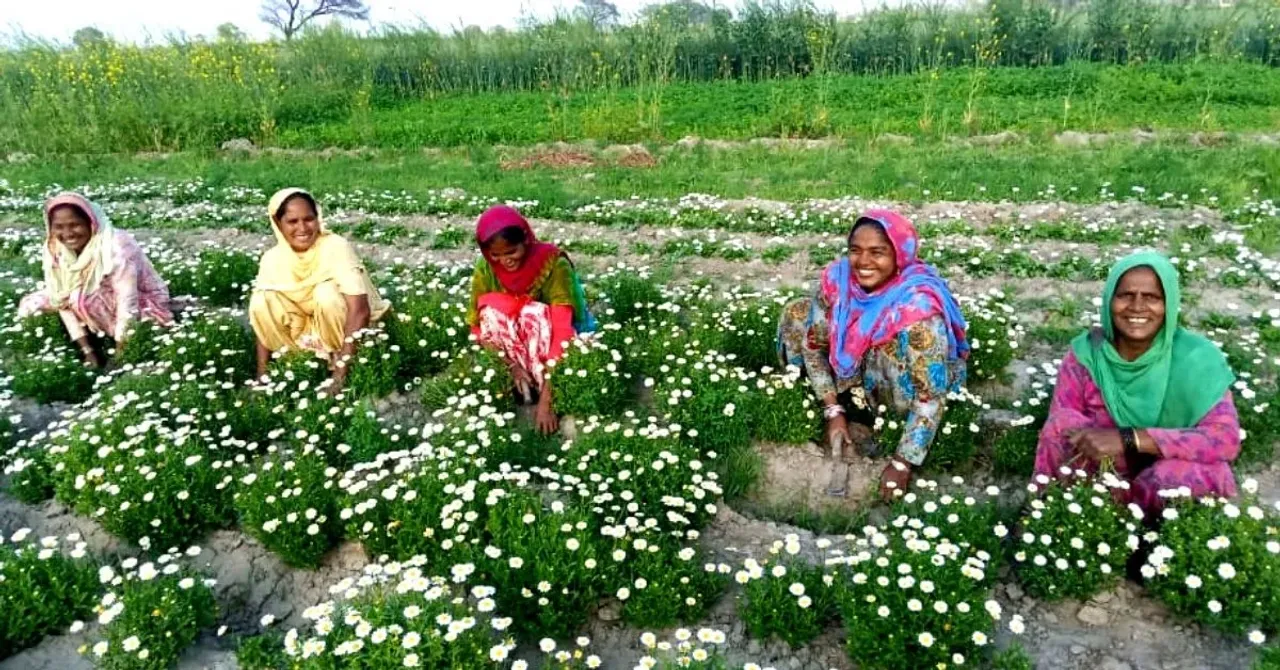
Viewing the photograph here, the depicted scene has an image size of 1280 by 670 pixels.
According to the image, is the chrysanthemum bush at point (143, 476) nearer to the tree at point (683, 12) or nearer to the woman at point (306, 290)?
the woman at point (306, 290)

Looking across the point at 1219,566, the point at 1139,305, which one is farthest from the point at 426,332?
the point at 1219,566

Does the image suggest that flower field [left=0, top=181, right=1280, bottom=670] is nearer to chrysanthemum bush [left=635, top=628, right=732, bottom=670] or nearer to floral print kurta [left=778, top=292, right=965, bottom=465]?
chrysanthemum bush [left=635, top=628, right=732, bottom=670]

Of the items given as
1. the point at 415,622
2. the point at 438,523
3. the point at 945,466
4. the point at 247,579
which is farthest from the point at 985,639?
the point at 247,579

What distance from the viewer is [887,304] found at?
453cm

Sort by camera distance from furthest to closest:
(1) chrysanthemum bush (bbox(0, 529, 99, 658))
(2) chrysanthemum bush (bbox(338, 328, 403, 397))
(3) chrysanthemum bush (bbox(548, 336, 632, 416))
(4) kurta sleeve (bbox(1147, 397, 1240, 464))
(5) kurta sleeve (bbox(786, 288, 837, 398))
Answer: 1. (2) chrysanthemum bush (bbox(338, 328, 403, 397))
2. (3) chrysanthemum bush (bbox(548, 336, 632, 416))
3. (5) kurta sleeve (bbox(786, 288, 837, 398))
4. (4) kurta sleeve (bbox(1147, 397, 1240, 464))
5. (1) chrysanthemum bush (bbox(0, 529, 99, 658))

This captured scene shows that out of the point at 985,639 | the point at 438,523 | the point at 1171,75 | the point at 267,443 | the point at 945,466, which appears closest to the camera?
the point at 985,639

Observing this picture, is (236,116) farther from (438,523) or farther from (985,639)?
(985,639)

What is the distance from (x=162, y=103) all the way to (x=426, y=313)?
1421 centimetres

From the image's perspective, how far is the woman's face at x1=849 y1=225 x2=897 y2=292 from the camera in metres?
4.45

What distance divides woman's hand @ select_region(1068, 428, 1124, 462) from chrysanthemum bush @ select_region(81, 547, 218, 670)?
12.6 ft

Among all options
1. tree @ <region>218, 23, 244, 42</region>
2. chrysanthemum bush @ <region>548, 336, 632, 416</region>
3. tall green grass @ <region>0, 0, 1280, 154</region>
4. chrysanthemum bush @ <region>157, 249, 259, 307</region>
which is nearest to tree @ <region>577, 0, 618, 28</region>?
tall green grass @ <region>0, 0, 1280, 154</region>

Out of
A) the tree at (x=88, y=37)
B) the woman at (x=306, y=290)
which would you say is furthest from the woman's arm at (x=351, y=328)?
the tree at (x=88, y=37)

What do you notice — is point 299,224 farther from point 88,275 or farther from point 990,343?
point 990,343

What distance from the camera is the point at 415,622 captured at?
10.1ft
